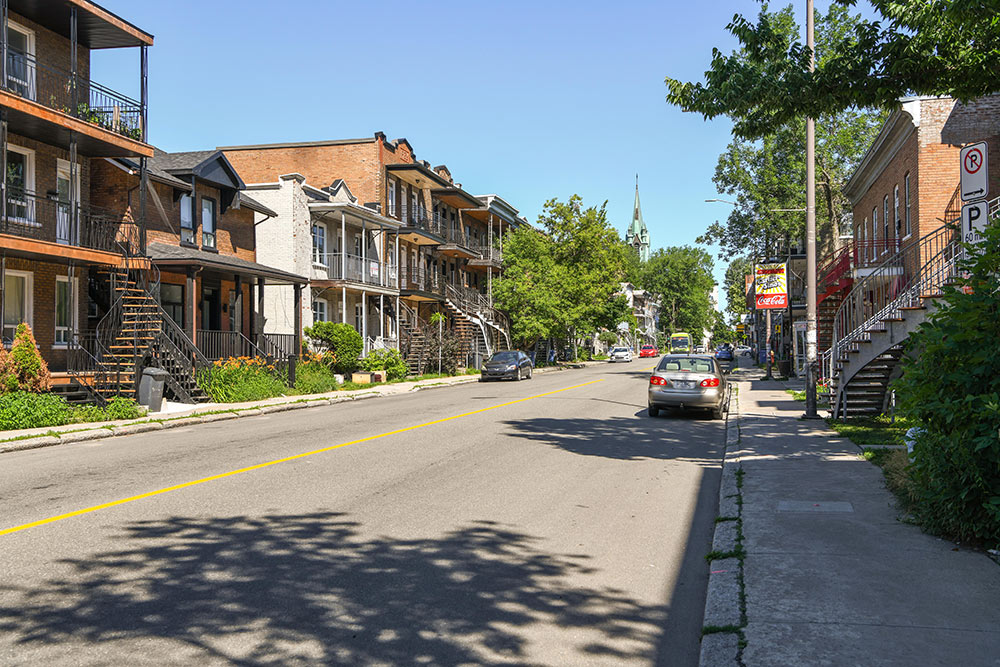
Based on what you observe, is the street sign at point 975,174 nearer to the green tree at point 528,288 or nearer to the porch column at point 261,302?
the porch column at point 261,302

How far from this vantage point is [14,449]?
44.5 feet

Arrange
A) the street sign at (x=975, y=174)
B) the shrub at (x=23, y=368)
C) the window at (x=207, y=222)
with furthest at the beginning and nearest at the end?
the window at (x=207, y=222), the shrub at (x=23, y=368), the street sign at (x=975, y=174)

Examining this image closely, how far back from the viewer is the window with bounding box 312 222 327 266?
34.5 meters

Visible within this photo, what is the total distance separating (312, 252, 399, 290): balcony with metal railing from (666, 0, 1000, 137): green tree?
24.0m

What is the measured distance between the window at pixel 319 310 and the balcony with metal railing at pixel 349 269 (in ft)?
3.75

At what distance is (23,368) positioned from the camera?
17234mm

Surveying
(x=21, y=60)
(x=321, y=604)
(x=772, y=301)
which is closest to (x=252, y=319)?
(x=21, y=60)

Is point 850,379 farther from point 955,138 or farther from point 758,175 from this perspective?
point 758,175

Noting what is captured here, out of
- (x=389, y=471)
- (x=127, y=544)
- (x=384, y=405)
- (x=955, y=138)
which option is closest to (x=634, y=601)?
(x=127, y=544)

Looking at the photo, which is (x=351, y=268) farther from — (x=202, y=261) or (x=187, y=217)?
(x=202, y=261)

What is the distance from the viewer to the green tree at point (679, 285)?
118 m

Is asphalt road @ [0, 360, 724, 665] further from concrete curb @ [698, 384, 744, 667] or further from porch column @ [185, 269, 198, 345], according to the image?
porch column @ [185, 269, 198, 345]

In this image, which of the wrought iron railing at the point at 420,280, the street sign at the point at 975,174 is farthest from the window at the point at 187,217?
the street sign at the point at 975,174

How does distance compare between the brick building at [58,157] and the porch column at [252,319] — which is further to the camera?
the porch column at [252,319]
